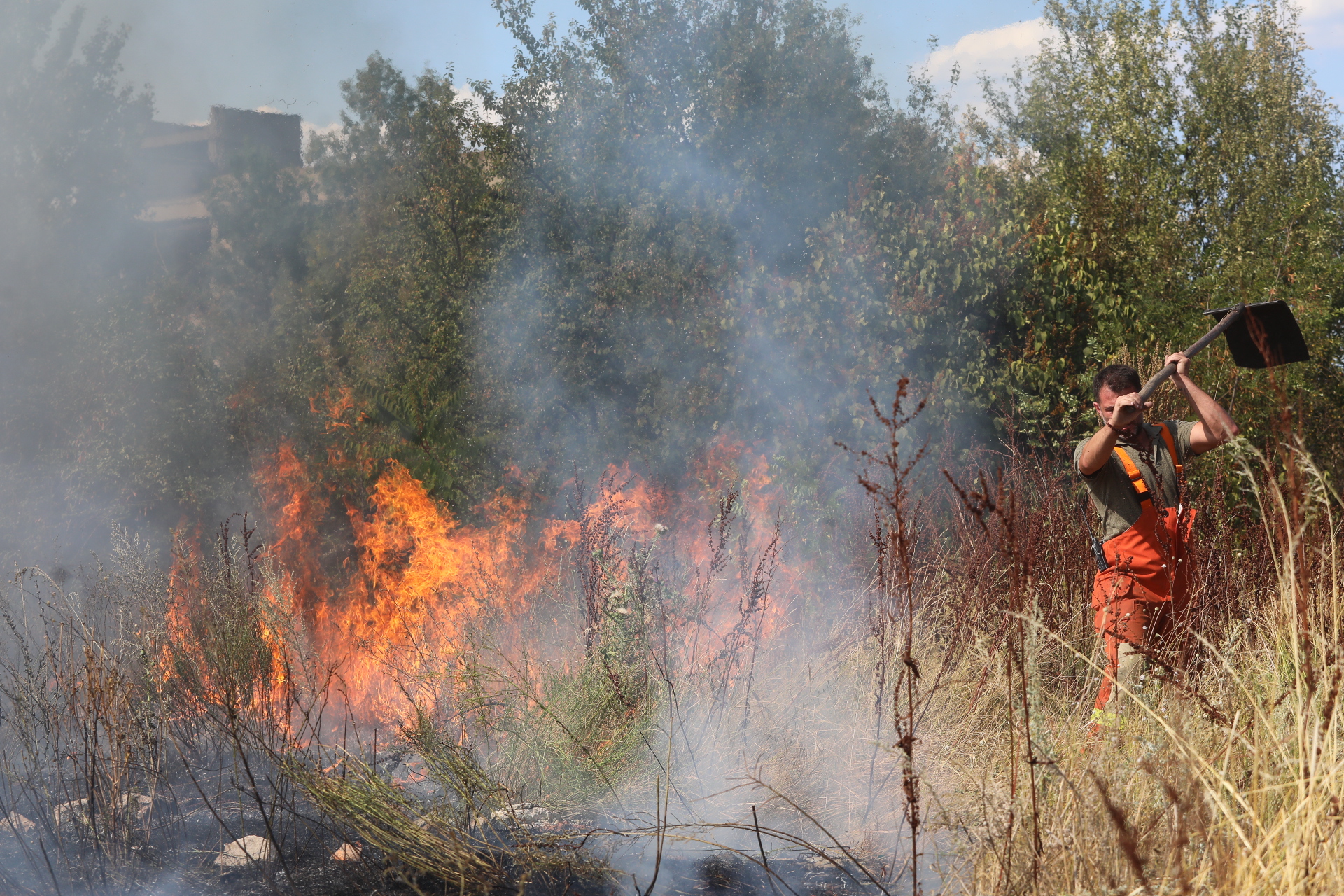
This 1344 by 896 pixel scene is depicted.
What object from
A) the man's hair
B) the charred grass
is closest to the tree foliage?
the charred grass

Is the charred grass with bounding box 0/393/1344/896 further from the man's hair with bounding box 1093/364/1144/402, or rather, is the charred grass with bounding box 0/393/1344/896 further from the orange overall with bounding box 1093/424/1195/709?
the man's hair with bounding box 1093/364/1144/402

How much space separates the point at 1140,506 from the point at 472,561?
5.19 meters

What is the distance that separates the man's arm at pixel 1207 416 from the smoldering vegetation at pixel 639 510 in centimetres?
16

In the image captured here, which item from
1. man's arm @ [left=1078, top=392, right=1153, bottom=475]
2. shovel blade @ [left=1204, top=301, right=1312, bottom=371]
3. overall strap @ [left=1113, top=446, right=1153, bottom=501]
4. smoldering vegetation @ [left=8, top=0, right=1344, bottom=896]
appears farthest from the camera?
overall strap @ [left=1113, top=446, right=1153, bottom=501]

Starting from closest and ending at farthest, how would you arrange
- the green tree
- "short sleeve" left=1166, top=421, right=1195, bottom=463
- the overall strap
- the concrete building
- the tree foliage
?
the overall strap → "short sleeve" left=1166, top=421, right=1195, bottom=463 → the tree foliage → the green tree → the concrete building

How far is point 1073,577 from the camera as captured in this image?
446 centimetres

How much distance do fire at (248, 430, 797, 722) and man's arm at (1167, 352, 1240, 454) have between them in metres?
1.77

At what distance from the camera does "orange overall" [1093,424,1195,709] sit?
10.6ft

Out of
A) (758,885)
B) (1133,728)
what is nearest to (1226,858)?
(1133,728)

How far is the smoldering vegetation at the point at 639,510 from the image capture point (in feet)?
9.08

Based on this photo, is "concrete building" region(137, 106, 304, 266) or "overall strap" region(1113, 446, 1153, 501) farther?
"concrete building" region(137, 106, 304, 266)

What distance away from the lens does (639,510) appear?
6770 mm

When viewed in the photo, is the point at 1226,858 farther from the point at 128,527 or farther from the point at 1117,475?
the point at 128,527

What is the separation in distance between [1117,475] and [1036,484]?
220 cm
